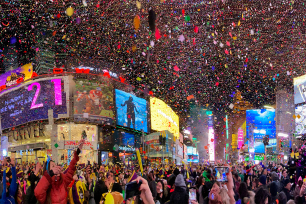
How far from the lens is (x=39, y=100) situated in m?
48.1

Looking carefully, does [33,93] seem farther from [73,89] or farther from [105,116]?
[105,116]

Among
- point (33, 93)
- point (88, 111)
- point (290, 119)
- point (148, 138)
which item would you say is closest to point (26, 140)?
point (33, 93)

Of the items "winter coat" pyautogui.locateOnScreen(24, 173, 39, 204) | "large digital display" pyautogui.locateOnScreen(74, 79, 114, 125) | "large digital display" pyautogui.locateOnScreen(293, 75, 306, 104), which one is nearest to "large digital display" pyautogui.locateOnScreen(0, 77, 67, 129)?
"large digital display" pyautogui.locateOnScreen(74, 79, 114, 125)

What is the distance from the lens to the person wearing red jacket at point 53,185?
464cm

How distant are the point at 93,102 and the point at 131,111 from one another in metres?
10.9

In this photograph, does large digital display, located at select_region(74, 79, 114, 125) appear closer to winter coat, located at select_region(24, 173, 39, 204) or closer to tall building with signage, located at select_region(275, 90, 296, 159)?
tall building with signage, located at select_region(275, 90, 296, 159)

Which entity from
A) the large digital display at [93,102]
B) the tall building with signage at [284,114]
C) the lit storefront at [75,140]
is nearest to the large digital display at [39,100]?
the large digital display at [93,102]

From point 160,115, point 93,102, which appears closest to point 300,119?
point 93,102

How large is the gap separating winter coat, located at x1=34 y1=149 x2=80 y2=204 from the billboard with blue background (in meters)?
65.3

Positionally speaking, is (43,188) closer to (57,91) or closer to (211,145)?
(57,91)

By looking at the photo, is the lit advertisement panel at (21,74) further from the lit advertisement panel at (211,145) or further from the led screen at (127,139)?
the lit advertisement panel at (211,145)

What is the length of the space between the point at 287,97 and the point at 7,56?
65.2m

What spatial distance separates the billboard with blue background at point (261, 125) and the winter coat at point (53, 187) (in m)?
65.3

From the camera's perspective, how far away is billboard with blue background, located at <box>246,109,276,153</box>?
65812 millimetres
